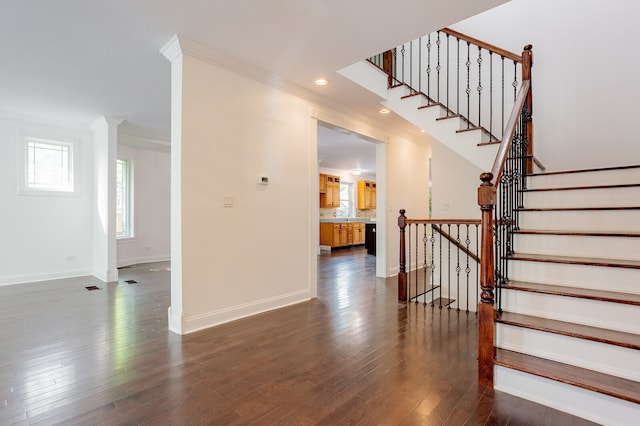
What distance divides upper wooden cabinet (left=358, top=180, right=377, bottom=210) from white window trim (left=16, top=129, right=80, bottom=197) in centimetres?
858

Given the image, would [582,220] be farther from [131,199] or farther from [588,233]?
[131,199]

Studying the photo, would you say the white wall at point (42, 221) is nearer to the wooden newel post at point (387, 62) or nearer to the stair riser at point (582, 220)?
the wooden newel post at point (387, 62)

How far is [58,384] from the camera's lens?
210cm

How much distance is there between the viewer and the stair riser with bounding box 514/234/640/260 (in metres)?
2.29

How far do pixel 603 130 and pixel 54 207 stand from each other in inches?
328

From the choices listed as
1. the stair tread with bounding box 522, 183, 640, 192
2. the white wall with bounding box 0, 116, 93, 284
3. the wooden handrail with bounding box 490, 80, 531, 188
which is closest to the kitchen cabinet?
the white wall with bounding box 0, 116, 93, 284

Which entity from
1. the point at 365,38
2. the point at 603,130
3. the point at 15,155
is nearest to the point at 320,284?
the point at 365,38

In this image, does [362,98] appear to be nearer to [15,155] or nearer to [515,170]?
[515,170]

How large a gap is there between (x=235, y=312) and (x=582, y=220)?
11.0 feet

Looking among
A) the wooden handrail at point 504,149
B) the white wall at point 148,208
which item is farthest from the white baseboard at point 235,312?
the white wall at point 148,208

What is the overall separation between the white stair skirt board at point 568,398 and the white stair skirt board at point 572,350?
20 cm

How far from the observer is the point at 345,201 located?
1200 centimetres

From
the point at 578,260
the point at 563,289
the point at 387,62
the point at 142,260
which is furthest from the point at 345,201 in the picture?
the point at 563,289

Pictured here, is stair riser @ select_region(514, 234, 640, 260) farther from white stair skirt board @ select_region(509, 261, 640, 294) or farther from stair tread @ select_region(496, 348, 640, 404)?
stair tread @ select_region(496, 348, 640, 404)
